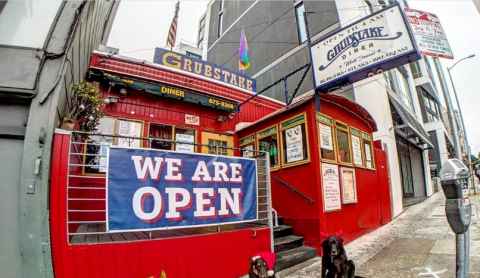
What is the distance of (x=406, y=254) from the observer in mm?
5008

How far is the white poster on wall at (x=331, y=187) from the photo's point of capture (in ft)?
19.2

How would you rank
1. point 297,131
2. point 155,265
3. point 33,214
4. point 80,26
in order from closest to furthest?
point 33,214 → point 155,265 → point 80,26 → point 297,131

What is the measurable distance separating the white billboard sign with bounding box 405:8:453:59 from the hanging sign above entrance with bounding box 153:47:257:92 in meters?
5.93

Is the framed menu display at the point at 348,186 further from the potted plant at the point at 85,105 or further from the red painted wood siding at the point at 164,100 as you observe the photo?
the potted plant at the point at 85,105

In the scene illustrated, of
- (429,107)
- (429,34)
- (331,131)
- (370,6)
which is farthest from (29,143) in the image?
(429,107)

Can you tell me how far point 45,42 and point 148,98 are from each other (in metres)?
3.74

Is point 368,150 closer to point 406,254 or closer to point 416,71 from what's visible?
point 406,254

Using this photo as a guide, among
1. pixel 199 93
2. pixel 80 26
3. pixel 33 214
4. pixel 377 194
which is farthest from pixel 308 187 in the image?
pixel 80 26

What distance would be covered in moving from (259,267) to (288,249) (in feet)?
9.04

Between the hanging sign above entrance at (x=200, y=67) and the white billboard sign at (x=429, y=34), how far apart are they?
593 centimetres

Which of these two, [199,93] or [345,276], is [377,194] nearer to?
[345,276]

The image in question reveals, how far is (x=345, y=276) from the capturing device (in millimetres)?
3457

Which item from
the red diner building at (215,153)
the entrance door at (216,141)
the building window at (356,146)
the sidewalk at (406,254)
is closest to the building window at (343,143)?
the red diner building at (215,153)

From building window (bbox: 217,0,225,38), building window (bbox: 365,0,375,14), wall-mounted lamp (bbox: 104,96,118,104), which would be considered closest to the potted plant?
wall-mounted lamp (bbox: 104,96,118,104)
